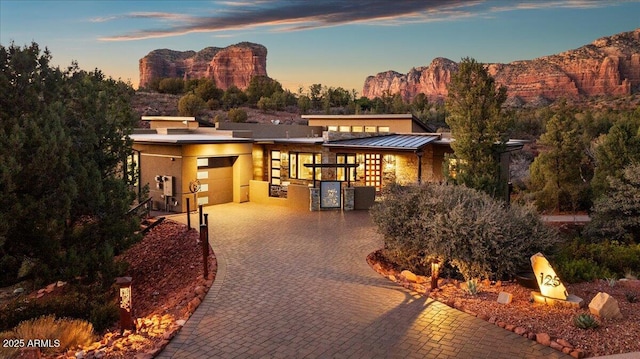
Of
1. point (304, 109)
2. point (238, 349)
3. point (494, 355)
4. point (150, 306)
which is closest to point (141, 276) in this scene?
point (150, 306)

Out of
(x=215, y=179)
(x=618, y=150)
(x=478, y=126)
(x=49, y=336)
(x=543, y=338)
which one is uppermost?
(x=478, y=126)

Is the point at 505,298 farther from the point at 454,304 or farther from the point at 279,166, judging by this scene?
the point at 279,166

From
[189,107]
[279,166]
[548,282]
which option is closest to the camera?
[548,282]

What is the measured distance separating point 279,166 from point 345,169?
11.3ft

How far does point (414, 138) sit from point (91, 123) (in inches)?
612

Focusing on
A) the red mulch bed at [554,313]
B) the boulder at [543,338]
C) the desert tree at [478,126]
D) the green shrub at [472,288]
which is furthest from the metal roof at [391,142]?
the boulder at [543,338]

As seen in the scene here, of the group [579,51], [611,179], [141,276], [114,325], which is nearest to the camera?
[114,325]

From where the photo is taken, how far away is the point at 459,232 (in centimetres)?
1023

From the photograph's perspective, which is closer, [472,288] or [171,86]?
[472,288]

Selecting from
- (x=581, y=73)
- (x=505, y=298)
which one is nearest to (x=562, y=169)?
(x=505, y=298)

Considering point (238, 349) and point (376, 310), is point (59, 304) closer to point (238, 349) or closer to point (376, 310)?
point (238, 349)

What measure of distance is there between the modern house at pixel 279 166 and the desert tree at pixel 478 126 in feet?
6.54

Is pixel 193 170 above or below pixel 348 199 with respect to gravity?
above

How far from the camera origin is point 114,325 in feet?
31.2
